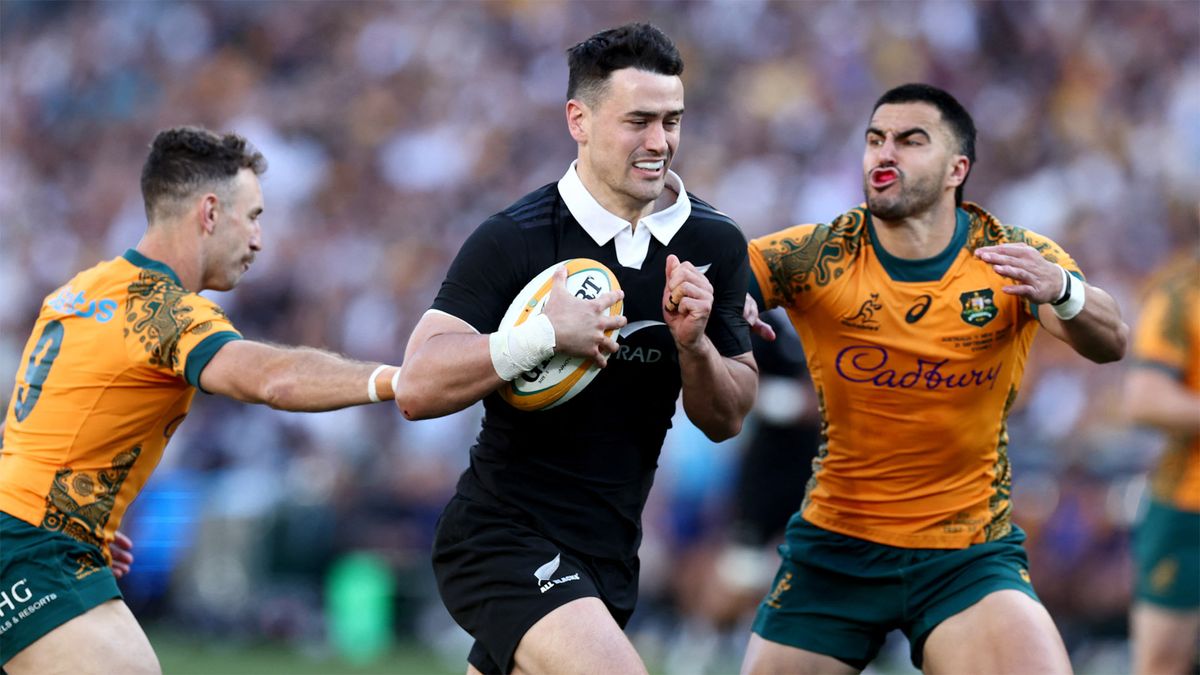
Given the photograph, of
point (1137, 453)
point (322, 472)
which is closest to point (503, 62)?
point (322, 472)

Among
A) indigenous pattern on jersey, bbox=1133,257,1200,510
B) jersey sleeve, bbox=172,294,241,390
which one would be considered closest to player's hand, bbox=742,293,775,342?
jersey sleeve, bbox=172,294,241,390

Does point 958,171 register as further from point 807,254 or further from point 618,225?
point 618,225

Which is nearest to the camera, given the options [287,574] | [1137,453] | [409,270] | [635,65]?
[635,65]

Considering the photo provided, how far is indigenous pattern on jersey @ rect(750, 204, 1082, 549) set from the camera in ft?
19.4

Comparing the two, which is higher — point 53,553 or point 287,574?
point 53,553

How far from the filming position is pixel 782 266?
238 inches

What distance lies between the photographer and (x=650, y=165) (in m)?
5.17

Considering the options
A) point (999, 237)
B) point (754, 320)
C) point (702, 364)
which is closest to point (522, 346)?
point (702, 364)

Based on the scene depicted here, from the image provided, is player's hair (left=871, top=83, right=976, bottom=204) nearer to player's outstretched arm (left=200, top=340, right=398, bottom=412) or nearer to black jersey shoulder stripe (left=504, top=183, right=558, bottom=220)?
black jersey shoulder stripe (left=504, top=183, right=558, bottom=220)

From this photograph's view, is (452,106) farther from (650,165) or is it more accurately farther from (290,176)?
(650,165)

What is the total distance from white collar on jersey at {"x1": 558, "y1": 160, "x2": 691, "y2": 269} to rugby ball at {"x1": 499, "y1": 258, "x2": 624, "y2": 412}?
8.7 inches

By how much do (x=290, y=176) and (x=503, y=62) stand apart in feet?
8.18

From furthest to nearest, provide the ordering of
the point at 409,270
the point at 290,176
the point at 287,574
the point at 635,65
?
the point at 290,176 < the point at 409,270 < the point at 287,574 < the point at 635,65

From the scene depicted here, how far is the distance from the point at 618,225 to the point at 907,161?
1468 mm
